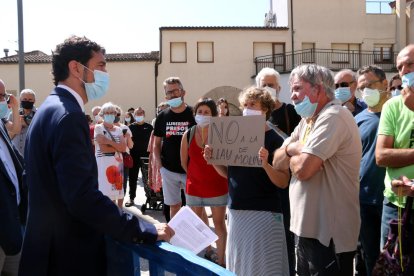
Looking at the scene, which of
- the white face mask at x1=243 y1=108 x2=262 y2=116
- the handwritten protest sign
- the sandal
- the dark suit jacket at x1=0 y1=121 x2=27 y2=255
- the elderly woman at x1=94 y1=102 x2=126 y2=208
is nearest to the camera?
the dark suit jacket at x1=0 y1=121 x2=27 y2=255

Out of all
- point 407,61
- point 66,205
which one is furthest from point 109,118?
point 66,205

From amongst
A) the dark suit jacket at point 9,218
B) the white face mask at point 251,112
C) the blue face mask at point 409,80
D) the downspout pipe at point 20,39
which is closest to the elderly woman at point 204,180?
the white face mask at point 251,112

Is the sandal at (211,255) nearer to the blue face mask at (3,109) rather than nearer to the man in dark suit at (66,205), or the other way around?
the blue face mask at (3,109)

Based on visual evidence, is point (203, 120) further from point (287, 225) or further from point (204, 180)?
point (287, 225)

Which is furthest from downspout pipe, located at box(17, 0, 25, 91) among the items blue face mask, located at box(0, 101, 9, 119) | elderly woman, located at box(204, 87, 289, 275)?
elderly woman, located at box(204, 87, 289, 275)

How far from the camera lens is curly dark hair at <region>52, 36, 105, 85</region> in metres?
2.44

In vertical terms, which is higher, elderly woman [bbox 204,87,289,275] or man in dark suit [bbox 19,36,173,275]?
man in dark suit [bbox 19,36,173,275]

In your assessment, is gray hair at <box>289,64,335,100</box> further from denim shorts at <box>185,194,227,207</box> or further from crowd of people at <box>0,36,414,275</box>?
denim shorts at <box>185,194,227,207</box>

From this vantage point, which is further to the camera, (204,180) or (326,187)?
(204,180)

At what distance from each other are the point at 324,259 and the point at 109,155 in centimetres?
518

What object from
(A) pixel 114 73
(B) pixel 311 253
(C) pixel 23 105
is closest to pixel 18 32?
(C) pixel 23 105

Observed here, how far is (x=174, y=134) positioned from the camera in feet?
20.9

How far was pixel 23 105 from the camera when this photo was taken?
7.08 metres

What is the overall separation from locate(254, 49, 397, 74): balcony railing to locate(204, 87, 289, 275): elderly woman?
27.4 m
